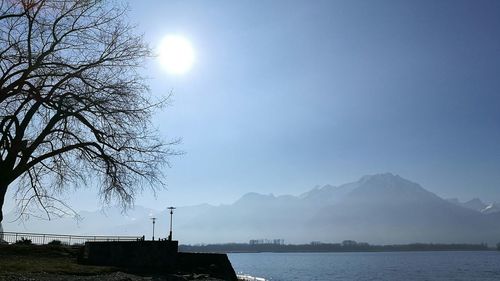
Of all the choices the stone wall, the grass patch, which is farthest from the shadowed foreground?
the stone wall

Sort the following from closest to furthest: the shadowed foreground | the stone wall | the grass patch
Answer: the shadowed foreground → the grass patch → the stone wall

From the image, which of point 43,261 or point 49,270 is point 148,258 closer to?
point 43,261

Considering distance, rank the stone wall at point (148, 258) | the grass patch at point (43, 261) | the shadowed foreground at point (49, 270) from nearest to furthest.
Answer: the shadowed foreground at point (49, 270) < the grass patch at point (43, 261) < the stone wall at point (148, 258)

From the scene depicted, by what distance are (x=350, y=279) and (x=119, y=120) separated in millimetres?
75356

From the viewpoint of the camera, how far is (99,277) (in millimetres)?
26797

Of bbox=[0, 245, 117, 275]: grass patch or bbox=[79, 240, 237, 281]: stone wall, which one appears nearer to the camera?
bbox=[0, 245, 117, 275]: grass patch

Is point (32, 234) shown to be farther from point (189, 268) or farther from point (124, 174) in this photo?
point (124, 174)

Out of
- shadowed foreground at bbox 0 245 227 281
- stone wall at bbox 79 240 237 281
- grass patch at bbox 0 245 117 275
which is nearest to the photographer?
shadowed foreground at bbox 0 245 227 281

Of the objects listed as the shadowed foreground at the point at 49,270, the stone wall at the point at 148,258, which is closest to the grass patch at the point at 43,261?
the shadowed foreground at the point at 49,270

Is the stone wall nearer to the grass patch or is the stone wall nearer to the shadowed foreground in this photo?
the grass patch

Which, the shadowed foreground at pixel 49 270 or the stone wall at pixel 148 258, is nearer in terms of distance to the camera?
the shadowed foreground at pixel 49 270

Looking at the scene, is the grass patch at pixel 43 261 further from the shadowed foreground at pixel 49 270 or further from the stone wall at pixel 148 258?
the stone wall at pixel 148 258

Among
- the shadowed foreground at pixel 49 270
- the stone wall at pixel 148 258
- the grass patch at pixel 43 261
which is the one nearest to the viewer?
the shadowed foreground at pixel 49 270

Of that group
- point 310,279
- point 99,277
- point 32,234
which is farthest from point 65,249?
point 310,279
